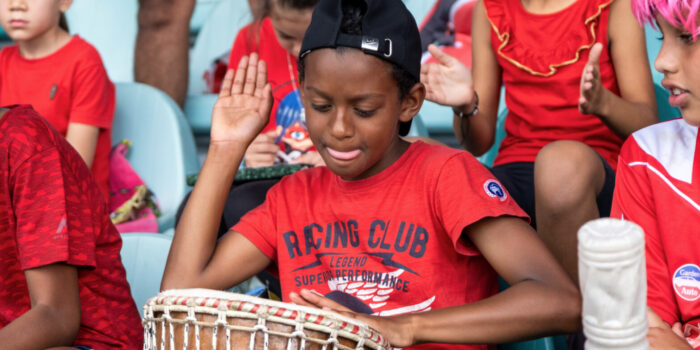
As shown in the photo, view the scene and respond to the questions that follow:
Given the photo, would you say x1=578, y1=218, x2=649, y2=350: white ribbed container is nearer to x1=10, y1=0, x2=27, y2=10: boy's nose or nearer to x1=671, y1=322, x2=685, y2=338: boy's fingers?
x1=671, y1=322, x2=685, y2=338: boy's fingers

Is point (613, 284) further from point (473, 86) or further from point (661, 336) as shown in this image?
point (473, 86)

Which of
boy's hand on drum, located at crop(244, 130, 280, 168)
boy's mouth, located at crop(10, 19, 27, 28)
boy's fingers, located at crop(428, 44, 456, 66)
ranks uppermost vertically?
boy's fingers, located at crop(428, 44, 456, 66)

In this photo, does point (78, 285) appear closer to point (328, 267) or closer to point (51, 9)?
point (328, 267)

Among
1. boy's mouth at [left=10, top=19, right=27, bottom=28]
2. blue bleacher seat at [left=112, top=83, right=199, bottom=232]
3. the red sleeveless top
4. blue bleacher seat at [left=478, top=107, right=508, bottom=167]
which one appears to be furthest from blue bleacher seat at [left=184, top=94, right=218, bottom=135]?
the red sleeveless top

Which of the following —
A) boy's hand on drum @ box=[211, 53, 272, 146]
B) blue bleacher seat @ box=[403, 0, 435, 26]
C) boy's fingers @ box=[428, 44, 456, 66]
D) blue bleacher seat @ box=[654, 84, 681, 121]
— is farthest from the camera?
blue bleacher seat @ box=[403, 0, 435, 26]

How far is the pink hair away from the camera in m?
1.35

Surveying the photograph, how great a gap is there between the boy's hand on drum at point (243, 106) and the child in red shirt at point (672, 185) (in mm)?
725

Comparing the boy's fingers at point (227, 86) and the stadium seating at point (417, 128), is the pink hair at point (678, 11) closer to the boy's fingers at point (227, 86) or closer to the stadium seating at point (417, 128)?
the boy's fingers at point (227, 86)

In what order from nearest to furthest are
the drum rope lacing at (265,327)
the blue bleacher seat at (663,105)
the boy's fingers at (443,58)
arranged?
the drum rope lacing at (265,327), the boy's fingers at (443,58), the blue bleacher seat at (663,105)

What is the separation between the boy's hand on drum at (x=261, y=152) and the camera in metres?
2.35

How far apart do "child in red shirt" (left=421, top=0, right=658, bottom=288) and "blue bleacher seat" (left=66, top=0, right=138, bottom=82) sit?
2051mm

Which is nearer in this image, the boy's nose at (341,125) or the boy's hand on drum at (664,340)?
the boy's hand on drum at (664,340)

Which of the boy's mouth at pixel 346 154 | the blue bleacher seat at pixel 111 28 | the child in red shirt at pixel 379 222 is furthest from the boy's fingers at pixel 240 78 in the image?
the blue bleacher seat at pixel 111 28

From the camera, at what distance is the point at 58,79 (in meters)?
2.88
